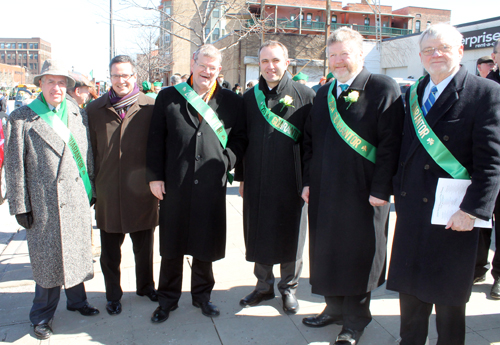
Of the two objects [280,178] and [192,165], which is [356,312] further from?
[192,165]

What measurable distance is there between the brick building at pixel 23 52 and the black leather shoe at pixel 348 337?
136m

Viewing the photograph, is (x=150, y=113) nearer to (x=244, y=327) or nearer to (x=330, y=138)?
(x=330, y=138)

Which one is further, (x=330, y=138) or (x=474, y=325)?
(x=474, y=325)

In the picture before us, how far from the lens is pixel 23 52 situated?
397 feet

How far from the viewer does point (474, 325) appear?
3.01 meters

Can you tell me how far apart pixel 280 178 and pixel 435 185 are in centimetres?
121

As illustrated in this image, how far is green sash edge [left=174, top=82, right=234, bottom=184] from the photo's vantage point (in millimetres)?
3103

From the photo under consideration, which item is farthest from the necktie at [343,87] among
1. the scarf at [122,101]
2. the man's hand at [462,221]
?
the scarf at [122,101]

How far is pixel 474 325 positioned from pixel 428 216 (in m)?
1.32

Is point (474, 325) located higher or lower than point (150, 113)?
lower

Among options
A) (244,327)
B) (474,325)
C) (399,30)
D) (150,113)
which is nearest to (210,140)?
(150,113)

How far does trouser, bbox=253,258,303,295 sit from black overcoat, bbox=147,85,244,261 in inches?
18.3

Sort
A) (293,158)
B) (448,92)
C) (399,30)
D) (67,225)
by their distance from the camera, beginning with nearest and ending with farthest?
(448,92) → (67,225) → (293,158) → (399,30)

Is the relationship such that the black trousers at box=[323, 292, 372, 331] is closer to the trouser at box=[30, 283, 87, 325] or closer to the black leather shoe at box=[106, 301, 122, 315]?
the black leather shoe at box=[106, 301, 122, 315]
